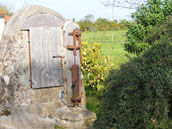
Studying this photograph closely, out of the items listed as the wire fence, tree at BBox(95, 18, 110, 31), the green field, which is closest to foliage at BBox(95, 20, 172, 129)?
the green field

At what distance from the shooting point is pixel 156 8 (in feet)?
29.4

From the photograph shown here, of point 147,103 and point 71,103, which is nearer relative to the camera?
point 147,103

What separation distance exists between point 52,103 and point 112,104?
312 cm

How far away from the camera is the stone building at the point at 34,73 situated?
6.58 metres

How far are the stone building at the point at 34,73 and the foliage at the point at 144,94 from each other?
264 cm

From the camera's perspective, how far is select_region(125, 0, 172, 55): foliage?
8.81 metres

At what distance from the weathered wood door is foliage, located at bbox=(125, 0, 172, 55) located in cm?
337

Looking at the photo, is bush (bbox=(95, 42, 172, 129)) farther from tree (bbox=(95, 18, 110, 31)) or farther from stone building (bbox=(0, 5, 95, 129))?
tree (bbox=(95, 18, 110, 31))

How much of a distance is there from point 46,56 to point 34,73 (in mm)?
542

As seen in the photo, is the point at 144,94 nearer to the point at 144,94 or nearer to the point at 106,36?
the point at 144,94

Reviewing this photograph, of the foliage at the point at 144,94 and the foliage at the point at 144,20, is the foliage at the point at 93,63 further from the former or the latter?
the foliage at the point at 144,94

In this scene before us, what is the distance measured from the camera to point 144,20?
9.14 metres

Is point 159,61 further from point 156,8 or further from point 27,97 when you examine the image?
point 156,8

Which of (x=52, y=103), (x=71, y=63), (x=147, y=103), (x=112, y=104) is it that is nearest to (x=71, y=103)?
(x=52, y=103)
